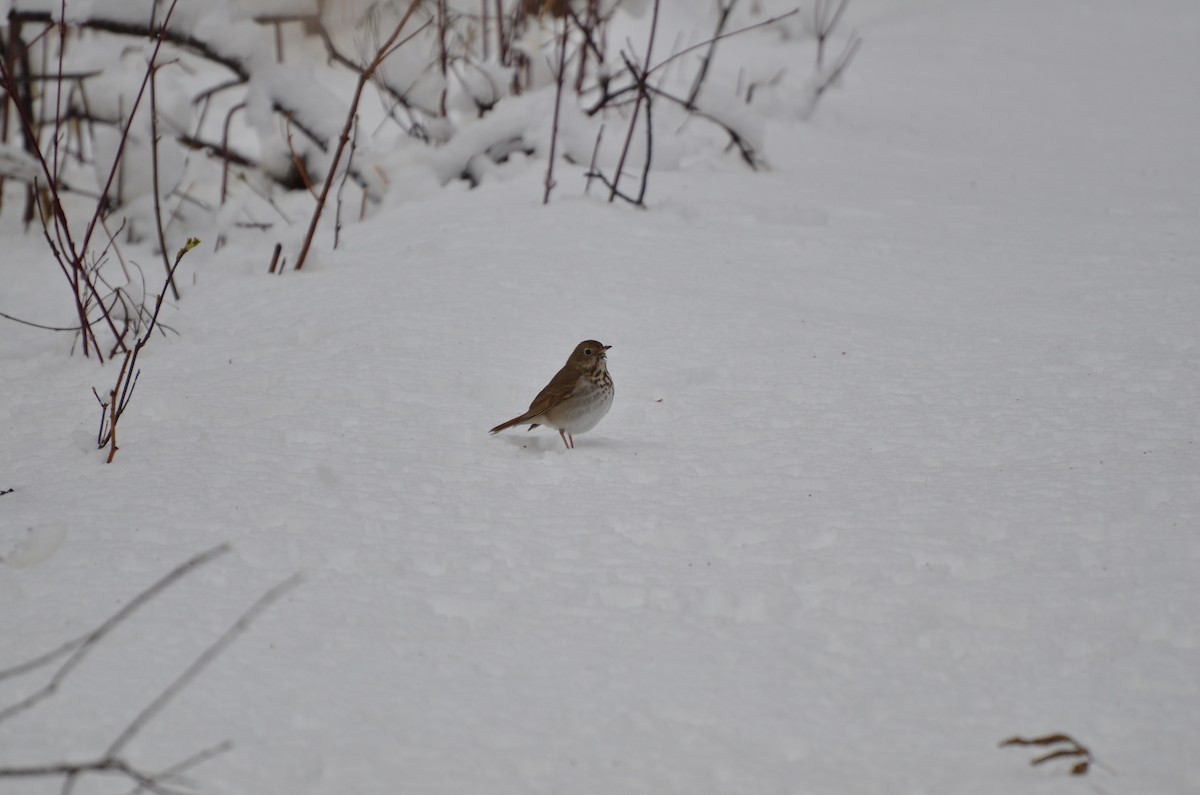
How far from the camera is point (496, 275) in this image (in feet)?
12.4

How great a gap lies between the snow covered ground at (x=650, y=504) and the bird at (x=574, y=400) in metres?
0.08

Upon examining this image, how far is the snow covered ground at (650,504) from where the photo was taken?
64.6 inches

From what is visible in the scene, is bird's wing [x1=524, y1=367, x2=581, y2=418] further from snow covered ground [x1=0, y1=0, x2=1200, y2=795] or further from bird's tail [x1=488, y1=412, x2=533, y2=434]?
snow covered ground [x1=0, y1=0, x2=1200, y2=795]

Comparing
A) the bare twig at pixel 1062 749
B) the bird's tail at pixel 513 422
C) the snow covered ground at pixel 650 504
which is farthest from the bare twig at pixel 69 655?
the bare twig at pixel 1062 749

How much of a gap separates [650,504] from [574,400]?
1.34 ft

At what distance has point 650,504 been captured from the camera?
2432 millimetres

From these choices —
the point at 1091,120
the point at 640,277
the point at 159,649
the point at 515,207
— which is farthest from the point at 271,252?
the point at 1091,120

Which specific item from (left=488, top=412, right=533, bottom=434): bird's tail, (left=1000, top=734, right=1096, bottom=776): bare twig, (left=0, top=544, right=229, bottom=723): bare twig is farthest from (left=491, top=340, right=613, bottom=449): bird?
(left=1000, top=734, right=1096, bottom=776): bare twig

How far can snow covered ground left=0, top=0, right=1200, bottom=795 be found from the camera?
164 cm

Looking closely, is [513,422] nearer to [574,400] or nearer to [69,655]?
[574,400]

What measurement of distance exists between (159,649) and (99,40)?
5.33 m

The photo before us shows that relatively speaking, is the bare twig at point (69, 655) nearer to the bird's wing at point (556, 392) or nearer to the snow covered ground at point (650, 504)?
the snow covered ground at point (650, 504)

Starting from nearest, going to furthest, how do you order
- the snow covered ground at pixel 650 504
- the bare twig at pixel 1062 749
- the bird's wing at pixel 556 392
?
the bare twig at pixel 1062 749 < the snow covered ground at pixel 650 504 < the bird's wing at pixel 556 392

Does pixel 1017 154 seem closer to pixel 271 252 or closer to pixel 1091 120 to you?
pixel 1091 120
